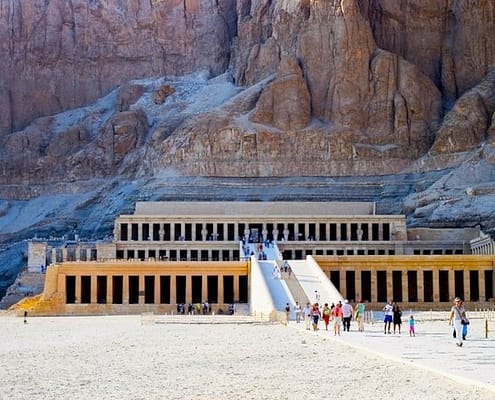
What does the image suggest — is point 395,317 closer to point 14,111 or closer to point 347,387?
point 347,387

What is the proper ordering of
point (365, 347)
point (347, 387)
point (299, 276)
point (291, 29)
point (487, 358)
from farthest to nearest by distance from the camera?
point (291, 29), point (299, 276), point (365, 347), point (487, 358), point (347, 387)

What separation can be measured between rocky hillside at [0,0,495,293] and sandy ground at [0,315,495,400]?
61.2 m

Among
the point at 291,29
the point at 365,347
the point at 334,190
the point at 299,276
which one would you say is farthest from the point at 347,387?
the point at 291,29

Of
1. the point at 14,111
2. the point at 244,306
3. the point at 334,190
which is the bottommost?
the point at 244,306

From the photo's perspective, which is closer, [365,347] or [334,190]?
[365,347]

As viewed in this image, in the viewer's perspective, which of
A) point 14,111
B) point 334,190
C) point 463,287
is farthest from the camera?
point 14,111

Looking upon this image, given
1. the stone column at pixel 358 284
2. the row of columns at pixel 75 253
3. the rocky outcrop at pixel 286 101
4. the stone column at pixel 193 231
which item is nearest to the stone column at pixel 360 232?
the stone column at pixel 193 231

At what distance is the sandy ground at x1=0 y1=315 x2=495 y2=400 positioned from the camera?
21.3 meters

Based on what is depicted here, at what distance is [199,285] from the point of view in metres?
71.9

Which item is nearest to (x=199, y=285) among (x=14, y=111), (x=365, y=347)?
(x=365, y=347)

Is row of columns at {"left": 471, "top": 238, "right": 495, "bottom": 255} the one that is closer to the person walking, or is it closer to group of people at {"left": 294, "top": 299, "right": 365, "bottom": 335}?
group of people at {"left": 294, "top": 299, "right": 365, "bottom": 335}

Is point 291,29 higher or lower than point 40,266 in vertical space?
higher

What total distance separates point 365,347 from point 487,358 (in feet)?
15.7

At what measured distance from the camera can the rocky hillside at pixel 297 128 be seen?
107m
